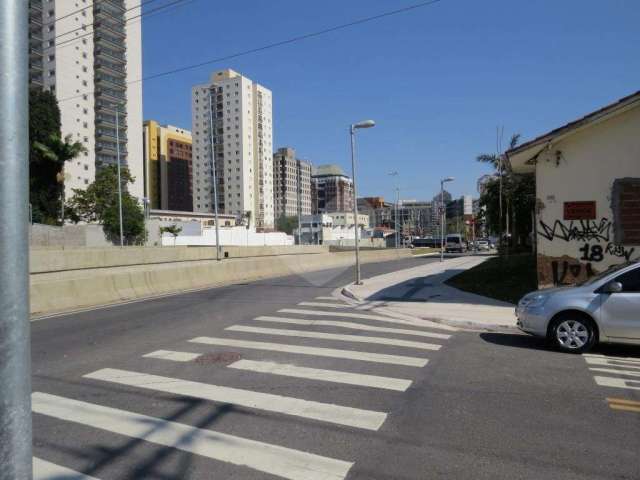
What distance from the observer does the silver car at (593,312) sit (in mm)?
8062

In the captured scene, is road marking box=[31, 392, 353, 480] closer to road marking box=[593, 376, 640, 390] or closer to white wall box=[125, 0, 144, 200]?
road marking box=[593, 376, 640, 390]

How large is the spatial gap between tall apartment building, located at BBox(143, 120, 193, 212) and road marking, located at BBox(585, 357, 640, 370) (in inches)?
5697

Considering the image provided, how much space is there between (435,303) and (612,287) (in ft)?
22.0

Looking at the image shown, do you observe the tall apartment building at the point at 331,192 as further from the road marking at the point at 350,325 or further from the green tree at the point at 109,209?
the road marking at the point at 350,325

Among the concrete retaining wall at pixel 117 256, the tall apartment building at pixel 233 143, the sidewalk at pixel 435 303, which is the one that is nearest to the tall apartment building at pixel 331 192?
the tall apartment building at pixel 233 143

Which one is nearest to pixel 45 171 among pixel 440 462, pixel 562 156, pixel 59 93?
pixel 59 93

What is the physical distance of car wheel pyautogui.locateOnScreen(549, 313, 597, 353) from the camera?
8.30 meters

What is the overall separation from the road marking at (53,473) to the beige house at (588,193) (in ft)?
41.5

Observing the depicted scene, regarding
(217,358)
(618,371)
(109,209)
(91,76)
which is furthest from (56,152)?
(618,371)

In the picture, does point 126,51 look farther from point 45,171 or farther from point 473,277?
point 473,277

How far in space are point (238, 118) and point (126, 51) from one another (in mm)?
48470

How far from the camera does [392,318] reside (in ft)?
40.9

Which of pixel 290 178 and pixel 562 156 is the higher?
pixel 290 178

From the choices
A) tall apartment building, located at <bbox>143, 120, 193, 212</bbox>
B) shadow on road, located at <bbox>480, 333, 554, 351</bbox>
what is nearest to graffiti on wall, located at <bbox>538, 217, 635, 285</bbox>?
shadow on road, located at <bbox>480, 333, 554, 351</bbox>
